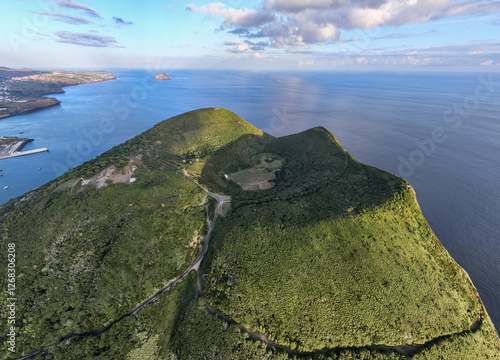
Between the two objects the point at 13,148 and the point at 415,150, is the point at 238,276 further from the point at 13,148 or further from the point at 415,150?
the point at 13,148

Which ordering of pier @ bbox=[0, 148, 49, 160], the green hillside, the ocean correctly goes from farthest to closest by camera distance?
pier @ bbox=[0, 148, 49, 160] → the ocean → the green hillside

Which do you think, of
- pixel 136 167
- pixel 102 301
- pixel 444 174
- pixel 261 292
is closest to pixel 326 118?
pixel 444 174

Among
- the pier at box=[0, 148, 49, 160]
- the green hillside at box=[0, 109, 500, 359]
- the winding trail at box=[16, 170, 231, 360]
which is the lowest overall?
the pier at box=[0, 148, 49, 160]

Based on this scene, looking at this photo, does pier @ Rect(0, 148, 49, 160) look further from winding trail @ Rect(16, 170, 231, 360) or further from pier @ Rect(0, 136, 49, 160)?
winding trail @ Rect(16, 170, 231, 360)

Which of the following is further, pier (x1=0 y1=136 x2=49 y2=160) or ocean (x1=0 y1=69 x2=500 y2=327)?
pier (x1=0 y1=136 x2=49 y2=160)

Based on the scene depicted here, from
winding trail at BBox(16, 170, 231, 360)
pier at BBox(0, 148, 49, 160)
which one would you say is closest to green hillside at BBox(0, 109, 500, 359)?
winding trail at BBox(16, 170, 231, 360)

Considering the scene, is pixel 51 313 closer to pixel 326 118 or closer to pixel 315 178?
pixel 315 178

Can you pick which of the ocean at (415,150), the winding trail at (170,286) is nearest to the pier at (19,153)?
the ocean at (415,150)

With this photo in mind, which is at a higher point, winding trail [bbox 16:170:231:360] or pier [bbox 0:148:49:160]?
winding trail [bbox 16:170:231:360]
